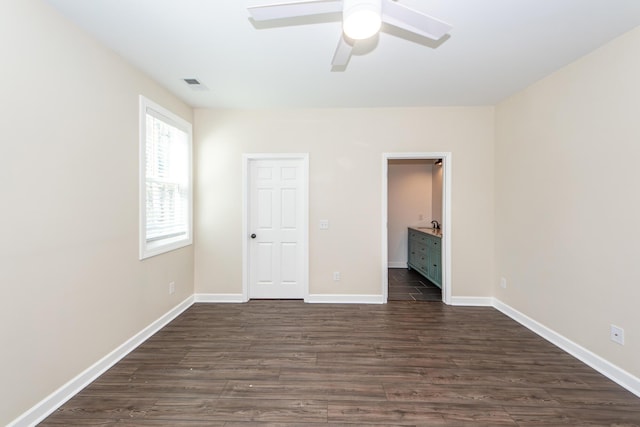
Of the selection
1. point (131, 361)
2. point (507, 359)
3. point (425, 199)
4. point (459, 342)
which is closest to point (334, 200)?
point (459, 342)

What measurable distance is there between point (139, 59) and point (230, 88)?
2.85 ft

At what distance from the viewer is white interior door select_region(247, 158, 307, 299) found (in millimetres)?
3854

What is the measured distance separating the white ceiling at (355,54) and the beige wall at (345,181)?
1.43ft

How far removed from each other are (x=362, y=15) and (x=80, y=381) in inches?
121

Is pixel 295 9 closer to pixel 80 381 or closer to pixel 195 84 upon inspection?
pixel 195 84

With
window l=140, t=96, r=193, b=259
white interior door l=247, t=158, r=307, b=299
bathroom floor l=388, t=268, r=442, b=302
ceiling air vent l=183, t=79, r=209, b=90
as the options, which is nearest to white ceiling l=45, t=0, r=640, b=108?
ceiling air vent l=183, t=79, r=209, b=90

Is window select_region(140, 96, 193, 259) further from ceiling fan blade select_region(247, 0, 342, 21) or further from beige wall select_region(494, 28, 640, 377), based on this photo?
beige wall select_region(494, 28, 640, 377)

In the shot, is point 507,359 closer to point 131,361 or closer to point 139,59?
point 131,361

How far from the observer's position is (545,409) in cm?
183

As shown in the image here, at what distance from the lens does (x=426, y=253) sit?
490cm

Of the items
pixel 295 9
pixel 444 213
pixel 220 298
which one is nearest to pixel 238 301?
pixel 220 298

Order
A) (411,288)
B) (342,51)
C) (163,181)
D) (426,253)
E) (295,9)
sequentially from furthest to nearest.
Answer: (426,253)
(411,288)
(163,181)
(342,51)
(295,9)

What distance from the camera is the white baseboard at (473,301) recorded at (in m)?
3.68

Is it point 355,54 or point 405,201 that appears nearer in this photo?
point 355,54
